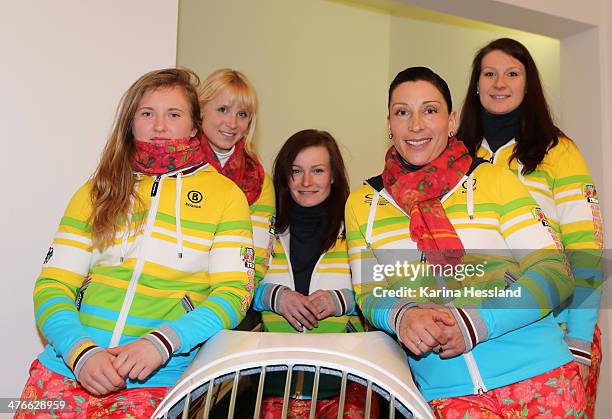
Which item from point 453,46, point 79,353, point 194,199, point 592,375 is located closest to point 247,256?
point 194,199

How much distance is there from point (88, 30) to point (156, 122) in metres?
0.60

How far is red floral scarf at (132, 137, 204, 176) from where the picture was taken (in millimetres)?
1752

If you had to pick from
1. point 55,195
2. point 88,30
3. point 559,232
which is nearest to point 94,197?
point 55,195

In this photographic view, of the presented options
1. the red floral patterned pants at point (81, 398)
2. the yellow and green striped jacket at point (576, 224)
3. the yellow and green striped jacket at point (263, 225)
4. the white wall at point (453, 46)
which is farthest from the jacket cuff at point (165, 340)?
the white wall at point (453, 46)

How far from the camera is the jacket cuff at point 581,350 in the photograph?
76.4 inches

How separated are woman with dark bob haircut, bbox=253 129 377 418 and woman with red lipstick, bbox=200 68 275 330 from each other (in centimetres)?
6

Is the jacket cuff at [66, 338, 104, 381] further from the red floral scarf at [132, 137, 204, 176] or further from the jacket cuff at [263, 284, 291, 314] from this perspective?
the jacket cuff at [263, 284, 291, 314]

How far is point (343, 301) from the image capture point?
84.4 inches

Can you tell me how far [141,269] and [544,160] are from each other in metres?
1.25

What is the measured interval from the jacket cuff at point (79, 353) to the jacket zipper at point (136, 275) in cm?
10

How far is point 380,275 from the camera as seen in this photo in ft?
5.64

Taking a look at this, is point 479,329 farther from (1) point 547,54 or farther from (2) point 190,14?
(2) point 190,14

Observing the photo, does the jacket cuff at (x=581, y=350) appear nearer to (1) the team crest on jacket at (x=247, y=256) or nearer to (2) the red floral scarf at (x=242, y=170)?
(1) the team crest on jacket at (x=247, y=256)

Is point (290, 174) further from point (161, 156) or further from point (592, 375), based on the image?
point (592, 375)
